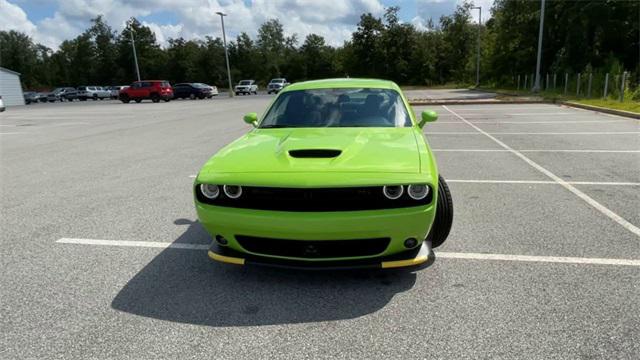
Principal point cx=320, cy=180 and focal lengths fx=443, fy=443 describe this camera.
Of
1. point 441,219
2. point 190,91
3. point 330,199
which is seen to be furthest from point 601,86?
point 190,91

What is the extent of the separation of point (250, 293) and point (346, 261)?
74 cm

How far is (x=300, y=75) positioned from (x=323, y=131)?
249 feet

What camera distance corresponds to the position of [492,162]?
757 cm

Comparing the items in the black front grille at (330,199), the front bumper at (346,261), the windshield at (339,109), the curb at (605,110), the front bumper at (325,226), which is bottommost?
the curb at (605,110)

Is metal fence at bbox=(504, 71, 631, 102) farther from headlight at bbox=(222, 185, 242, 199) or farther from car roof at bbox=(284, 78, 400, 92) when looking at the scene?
headlight at bbox=(222, 185, 242, 199)

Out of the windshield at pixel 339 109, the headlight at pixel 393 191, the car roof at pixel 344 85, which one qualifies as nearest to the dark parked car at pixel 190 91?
the car roof at pixel 344 85

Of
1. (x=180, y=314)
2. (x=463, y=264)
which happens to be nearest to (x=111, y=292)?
(x=180, y=314)

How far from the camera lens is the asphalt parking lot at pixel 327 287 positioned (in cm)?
255

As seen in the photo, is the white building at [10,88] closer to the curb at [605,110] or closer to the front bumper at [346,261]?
the curb at [605,110]

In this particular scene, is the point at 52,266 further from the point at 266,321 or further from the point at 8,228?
the point at 266,321

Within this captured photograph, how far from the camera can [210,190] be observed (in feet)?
10.3

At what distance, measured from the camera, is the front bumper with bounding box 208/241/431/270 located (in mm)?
2998

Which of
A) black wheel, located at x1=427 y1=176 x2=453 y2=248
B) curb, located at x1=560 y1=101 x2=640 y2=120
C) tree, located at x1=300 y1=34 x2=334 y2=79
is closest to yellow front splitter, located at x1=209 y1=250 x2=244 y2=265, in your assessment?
black wheel, located at x1=427 y1=176 x2=453 y2=248

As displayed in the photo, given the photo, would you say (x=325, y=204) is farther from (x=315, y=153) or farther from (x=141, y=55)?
(x=141, y=55)
